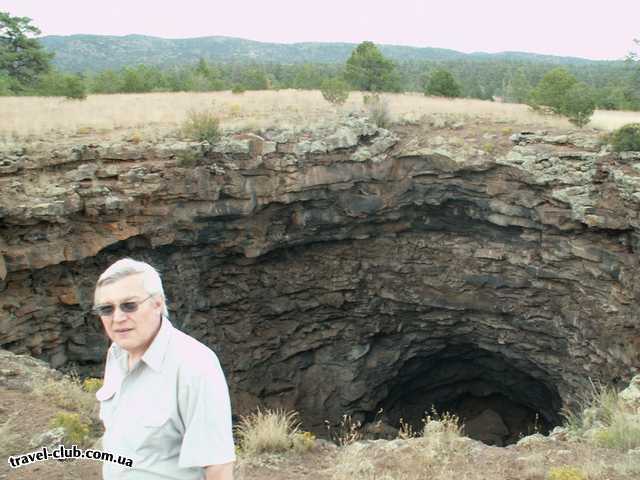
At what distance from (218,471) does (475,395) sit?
730 inches

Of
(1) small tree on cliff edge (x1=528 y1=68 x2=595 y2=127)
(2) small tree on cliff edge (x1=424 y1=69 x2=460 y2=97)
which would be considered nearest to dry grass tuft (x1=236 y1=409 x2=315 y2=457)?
(1) small tree on cliff edge (x1=528 y1=68 x2=595 y2=127)

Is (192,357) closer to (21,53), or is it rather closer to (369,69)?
(369,69)

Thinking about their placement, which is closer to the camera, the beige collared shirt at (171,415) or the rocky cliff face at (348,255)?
the beige collared shirt at (171,415)

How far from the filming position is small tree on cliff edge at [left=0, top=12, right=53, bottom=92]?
2777cm

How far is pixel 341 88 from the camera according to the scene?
17.0 m

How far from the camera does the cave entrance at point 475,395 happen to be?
17.4 meters

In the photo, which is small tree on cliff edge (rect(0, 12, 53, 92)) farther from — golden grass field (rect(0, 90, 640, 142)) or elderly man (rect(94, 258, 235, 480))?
elderly man (rect(94, 258, 235, 480))

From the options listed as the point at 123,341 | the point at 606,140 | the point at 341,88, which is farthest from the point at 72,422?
the point at 341,88

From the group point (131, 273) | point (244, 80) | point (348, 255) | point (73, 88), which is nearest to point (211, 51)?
point (244, 80)

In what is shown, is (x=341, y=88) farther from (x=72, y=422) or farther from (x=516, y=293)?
(x=72, y=422)

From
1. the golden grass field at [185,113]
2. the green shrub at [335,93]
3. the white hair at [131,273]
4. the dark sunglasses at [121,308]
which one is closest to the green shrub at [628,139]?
the golden grass field at [185,113]

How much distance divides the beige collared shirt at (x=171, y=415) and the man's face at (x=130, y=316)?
74 mm

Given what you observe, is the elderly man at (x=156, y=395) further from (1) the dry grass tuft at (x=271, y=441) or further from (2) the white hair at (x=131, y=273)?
(1) the dry grass tuft at (x=271, y=441)

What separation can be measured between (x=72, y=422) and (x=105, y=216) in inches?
271
